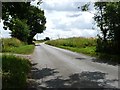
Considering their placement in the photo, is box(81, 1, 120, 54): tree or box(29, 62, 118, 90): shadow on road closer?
box(29, 62, 118, 90): shadow on road

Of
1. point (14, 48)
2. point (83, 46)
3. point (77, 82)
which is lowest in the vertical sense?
point (83, 46)

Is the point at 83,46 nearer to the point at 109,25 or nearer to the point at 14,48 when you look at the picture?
the point at 14,48

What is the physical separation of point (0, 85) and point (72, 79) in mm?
4068

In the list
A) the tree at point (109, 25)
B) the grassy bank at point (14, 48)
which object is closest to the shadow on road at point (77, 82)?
the tree at point (109, 25)

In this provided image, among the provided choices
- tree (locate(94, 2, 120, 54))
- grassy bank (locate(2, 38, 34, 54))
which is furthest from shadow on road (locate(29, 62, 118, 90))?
grassy bank (locate(2, 38, 34, 54))

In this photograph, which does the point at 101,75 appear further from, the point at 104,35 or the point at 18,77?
the point at 104,35

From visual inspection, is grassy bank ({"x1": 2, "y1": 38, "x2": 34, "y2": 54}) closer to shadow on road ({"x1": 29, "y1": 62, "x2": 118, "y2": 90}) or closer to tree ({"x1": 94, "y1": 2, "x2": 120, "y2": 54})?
tree ({"x1": 94, "y1": 2, "x2": 120, "y2": 54})

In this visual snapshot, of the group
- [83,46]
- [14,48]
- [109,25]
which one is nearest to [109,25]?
[109,25]

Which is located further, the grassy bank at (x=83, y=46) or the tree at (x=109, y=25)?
the grassy bank at (x=83, y=46)

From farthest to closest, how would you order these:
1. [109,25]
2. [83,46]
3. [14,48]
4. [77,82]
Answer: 1. [83,46]
2. [14,48]
3. [109,25]
4. [77,82]

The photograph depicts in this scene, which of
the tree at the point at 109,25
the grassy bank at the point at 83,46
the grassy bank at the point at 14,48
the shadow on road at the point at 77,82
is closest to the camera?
the shadow on road at the point at 77,82

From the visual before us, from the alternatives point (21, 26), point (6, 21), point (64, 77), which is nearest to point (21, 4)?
point (6, 21)

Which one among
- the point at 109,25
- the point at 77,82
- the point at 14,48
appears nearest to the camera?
the point at 77,82

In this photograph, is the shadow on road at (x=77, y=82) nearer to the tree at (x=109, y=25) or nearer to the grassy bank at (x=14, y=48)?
the tree at (x=109, y=25)
